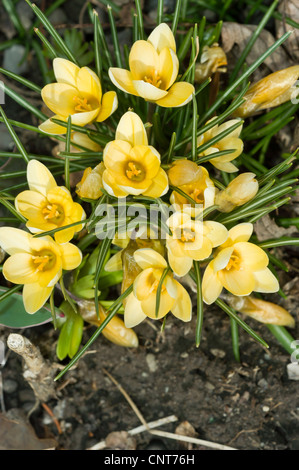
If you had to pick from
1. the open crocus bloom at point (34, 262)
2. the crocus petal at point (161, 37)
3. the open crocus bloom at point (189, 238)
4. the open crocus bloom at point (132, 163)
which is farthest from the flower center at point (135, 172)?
the crocus petal at point (161, 37)

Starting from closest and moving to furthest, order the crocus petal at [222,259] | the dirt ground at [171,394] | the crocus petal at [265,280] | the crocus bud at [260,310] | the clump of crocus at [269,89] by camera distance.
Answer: the crocus petal at [222,259] → the crocus petal at [265,280] → the clump of crocus at [269,89] → the crocus bud at [260,310] → the dirt ground at [171,394]

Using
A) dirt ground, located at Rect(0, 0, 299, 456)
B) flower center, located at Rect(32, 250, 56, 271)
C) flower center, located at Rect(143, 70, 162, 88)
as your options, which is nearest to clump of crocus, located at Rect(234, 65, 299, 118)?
flower center, located at Rect(143, 70, 162, 88)

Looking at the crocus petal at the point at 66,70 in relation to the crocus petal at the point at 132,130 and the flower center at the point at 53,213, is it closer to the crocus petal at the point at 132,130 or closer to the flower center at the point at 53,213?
the crocus petal at the point at 132,130

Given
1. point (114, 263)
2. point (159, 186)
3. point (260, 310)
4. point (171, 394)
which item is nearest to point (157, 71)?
point (159, 186)

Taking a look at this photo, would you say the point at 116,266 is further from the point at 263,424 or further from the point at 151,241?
the point at 263,424

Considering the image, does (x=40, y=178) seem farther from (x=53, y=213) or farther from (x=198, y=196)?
(x=198, y=196)
